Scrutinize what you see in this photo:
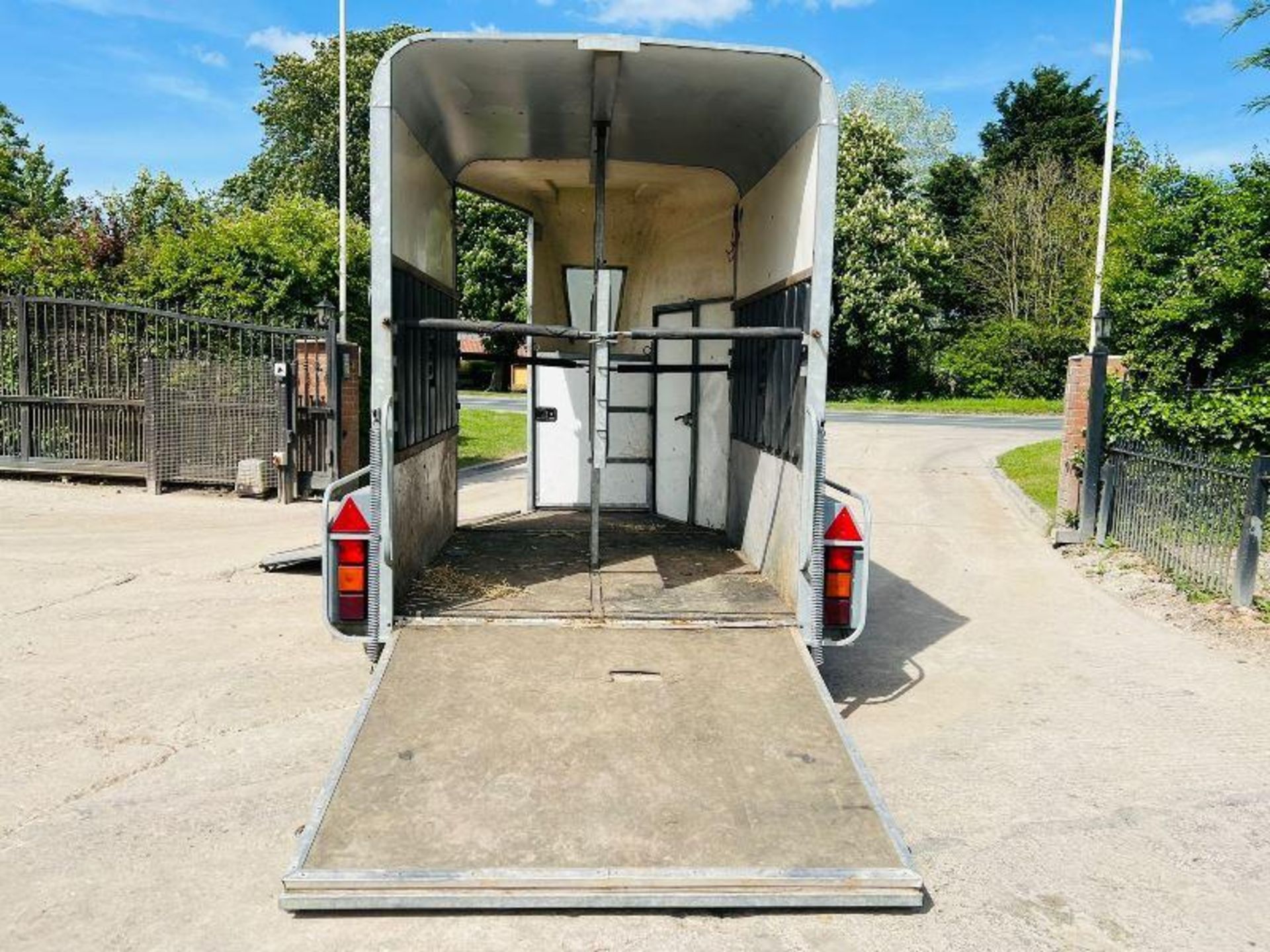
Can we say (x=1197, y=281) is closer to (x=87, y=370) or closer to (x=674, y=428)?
(x=674, y=428)

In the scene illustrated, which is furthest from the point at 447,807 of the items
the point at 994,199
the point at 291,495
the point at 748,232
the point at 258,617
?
the point at 994,199

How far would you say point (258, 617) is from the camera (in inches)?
293

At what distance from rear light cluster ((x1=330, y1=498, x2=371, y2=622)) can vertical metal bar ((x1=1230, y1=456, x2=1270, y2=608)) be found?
6.96 meters

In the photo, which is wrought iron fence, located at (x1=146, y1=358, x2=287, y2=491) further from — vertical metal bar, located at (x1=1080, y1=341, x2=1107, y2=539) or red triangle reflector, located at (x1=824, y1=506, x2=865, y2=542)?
vertical metal bar, located at (x1=1080, y1=341, x2=1107, y2=539)

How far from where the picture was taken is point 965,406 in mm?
33281

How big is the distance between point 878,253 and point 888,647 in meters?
28.7

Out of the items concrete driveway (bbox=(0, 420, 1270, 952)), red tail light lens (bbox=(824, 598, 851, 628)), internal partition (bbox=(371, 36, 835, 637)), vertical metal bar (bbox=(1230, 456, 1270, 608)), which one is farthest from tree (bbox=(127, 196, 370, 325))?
vertical metal bar (bbox=(1230, 456, 1270, 608))

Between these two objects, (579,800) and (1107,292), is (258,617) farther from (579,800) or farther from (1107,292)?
(1107,292)

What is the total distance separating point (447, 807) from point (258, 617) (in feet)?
14.6

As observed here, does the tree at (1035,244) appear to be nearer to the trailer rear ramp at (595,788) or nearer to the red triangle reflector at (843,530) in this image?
the red triangle reflector at (843,530)

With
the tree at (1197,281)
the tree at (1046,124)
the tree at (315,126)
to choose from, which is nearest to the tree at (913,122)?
the tree at (1046,124)

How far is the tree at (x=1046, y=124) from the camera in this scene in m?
39.4

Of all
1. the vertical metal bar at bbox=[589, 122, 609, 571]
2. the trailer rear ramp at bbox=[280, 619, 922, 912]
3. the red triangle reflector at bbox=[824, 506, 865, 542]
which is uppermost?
the vertical metal bar at bbox=[589, 122, 609, 571]

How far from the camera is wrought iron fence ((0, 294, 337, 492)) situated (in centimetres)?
1304
